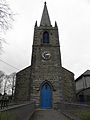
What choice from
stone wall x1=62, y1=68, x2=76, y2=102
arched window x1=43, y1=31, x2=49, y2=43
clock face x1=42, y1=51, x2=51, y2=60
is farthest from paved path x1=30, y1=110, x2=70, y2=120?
arched window x1=43, y1=31, x2=49, y2=43

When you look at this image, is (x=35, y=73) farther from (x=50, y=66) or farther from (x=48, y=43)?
(x=48, y=43)

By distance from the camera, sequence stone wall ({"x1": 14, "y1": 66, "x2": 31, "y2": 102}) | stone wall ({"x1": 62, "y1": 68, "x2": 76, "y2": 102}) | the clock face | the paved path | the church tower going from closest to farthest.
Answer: the paved path, the church tower, stone wall ({"x1": 14, "y1": 66, "x2": 31, "y2": 102}), stone wall ({"x1": 62, "y1": 68, "x2": 76, "y2": 102}), the clock face

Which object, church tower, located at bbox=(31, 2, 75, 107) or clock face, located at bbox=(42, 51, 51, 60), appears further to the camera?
clock face, located at bbox=(42, 51, 51, 60)

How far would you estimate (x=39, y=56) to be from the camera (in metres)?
25.7

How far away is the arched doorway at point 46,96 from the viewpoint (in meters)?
23.0

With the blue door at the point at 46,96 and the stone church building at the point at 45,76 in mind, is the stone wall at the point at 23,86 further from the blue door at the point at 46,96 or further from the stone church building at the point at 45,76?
the blue door at the point at 46,96

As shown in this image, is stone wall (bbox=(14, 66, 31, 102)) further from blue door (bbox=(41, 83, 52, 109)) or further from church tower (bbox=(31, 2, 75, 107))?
blue door (bbox=(41, 83, 52, 109))

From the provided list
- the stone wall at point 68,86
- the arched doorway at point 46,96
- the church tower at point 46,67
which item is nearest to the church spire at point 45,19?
the church tower at point 46,67

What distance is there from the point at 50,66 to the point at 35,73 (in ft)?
8.91

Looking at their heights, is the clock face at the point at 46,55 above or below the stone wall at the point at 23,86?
above

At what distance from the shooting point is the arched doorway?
2295 centimetres

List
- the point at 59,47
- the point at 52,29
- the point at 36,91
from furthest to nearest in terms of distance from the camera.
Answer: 1. the point at 52,29
2. the point at 59,47
3. the point at 36,91

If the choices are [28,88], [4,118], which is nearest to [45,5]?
[28,88]

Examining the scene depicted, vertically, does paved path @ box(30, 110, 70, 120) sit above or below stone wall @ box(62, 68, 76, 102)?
below
